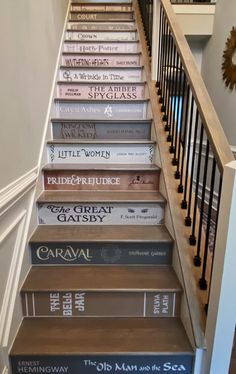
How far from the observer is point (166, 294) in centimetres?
140

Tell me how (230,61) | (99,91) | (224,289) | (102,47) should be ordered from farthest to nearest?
(230,61), (102,47), (99,91), (224,289)

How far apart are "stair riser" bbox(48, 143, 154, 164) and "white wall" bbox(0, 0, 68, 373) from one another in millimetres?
205

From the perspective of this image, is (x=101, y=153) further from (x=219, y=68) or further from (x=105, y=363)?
(x=219, y=68)

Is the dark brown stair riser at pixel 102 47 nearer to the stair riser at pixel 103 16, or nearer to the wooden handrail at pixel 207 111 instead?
the stair riser at pixel 103 16

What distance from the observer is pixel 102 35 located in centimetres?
319

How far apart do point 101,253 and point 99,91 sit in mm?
1557

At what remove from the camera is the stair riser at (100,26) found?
3.29 meters

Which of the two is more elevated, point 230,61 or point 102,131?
point 230,61

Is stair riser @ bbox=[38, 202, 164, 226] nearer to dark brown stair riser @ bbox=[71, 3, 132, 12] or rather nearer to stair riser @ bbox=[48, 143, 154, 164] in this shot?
stair riser @ bbox=[48, 143, 154, 164]

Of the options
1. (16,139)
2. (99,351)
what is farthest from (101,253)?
(16,139)

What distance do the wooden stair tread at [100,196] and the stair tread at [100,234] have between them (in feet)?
0.55

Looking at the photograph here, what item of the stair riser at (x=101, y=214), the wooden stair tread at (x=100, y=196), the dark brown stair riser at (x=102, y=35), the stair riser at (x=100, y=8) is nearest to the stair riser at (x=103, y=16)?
the stair riser at (x=100, y=8)

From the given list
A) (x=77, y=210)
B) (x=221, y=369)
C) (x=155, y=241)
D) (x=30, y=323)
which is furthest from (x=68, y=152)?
(x=221, y=369)

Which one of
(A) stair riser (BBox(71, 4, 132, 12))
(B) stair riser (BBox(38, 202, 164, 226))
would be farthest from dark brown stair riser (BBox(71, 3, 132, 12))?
(B) stair riser (BBox(38, 202, 164, 226))
